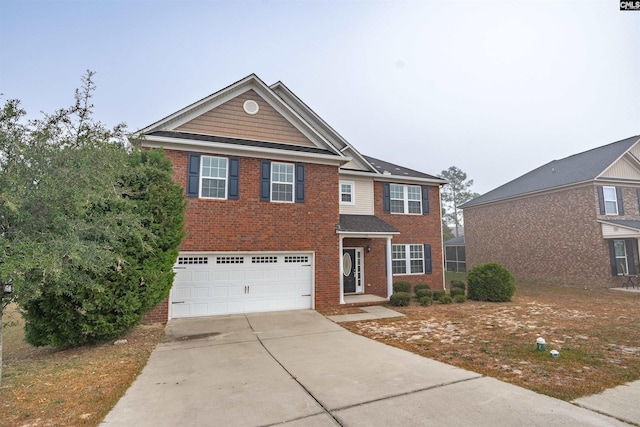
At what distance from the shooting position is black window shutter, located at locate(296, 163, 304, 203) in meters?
10.9

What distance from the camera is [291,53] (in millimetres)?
20297

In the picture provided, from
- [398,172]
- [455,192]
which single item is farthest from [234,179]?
[455,192]

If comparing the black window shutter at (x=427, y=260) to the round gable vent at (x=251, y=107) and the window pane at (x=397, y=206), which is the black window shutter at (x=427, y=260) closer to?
the window pane at (x=397, y=206)

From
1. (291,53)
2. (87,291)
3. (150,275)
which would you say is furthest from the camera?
(291,53)

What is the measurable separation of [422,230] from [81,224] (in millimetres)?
13851

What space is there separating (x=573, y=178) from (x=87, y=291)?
23401 millimetres

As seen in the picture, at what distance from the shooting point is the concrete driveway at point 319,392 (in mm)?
3398

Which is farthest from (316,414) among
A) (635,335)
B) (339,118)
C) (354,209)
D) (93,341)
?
(339,118)

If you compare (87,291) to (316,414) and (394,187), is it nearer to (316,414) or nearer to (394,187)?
(316,414)

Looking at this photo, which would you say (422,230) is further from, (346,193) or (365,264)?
(346,193)

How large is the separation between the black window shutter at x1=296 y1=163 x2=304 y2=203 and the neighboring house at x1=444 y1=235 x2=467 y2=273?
19938mm

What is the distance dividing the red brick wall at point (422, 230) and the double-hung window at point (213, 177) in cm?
749

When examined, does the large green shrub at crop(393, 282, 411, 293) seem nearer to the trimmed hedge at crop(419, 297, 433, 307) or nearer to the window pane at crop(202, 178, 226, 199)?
the trimmed hedge at crop(419, 297, 433, 307)

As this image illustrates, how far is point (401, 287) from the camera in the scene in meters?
13.5
